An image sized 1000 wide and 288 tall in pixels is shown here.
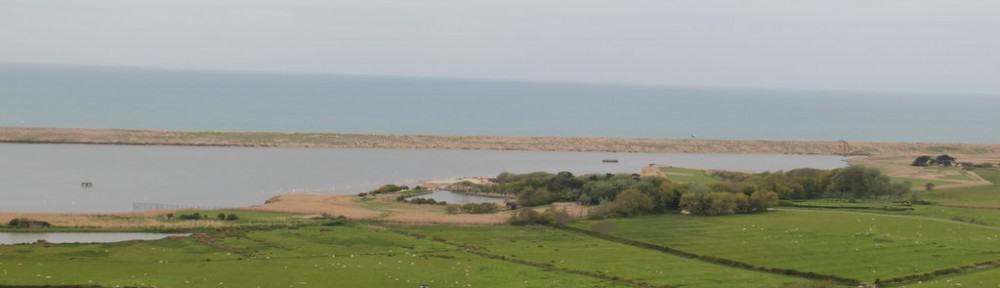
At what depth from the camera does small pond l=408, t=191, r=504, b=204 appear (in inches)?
3191

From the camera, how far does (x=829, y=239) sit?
2176 inches

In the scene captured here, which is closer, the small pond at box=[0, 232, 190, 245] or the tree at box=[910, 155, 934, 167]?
the small pond at box=[0, 232, 190, 245]

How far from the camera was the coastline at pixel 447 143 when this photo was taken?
420ft

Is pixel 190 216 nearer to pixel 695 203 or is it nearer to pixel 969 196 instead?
pixel 695 203

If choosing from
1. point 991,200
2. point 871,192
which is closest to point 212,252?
point 871,192

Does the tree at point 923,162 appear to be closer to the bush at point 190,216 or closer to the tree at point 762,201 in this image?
the tree at point 762,201

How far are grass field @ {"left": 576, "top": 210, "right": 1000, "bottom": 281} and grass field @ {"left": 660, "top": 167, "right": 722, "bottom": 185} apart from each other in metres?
22.7

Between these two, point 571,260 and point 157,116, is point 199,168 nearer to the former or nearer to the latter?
point 571,260

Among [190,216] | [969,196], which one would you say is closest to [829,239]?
[969,196]

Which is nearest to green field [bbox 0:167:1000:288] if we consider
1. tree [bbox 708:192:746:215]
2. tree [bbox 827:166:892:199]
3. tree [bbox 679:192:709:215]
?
tree [bbox 708:192:746:215]

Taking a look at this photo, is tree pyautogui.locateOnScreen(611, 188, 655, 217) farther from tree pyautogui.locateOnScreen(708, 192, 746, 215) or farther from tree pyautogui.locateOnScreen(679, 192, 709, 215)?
tree pyautogui.locateOnScreen(708, 192, 746, 215)

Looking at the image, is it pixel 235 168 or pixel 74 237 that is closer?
pixel 74 237

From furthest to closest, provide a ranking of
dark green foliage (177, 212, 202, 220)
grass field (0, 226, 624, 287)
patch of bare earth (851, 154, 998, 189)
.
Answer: patch of bare earth (851, 154, 998, 189) → dark green foliage (177, 212, 202, 220) → grass field (0, 226, 624, 287)

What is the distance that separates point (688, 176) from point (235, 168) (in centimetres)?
4464
